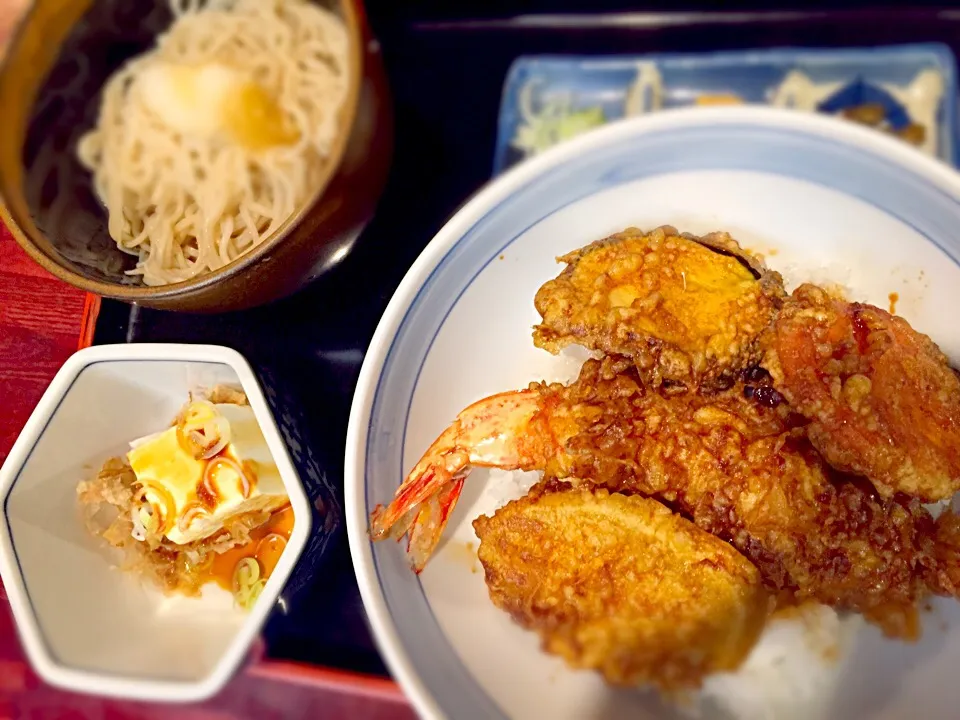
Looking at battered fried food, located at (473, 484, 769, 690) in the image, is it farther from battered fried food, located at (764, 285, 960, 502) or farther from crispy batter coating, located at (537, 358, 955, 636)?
battered fried food, located at (764, 285, 960, 502)

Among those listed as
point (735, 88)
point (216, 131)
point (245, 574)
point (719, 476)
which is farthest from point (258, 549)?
point (735, 88)

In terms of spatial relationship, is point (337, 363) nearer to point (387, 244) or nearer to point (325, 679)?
point (387, 244)

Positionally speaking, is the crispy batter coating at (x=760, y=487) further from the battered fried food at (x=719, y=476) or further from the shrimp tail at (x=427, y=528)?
the shrimp tail at (x=427, y=528)

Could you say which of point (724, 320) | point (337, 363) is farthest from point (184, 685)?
point (724, 320)

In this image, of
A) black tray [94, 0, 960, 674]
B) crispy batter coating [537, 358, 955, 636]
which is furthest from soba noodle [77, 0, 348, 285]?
crispy batter coating [537, 358, 955, 636]

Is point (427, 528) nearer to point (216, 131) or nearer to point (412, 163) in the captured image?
point (412, 163)

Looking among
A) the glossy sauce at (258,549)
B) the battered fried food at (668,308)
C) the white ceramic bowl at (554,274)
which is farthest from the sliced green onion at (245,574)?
the battered fried food at (668,308)
